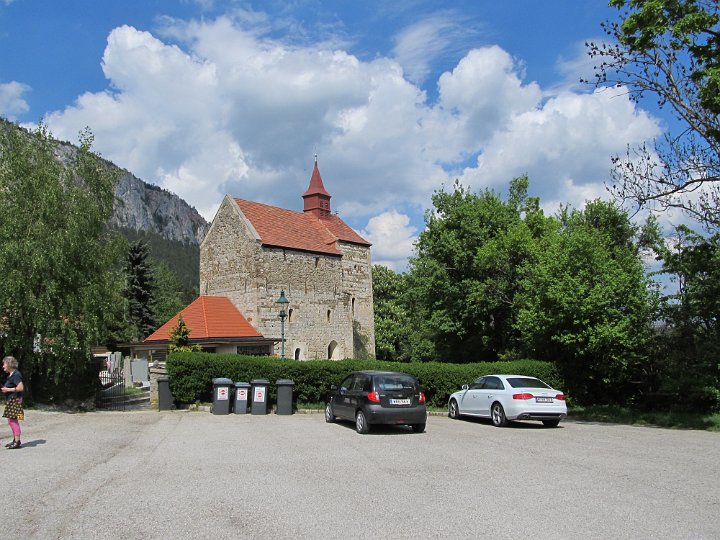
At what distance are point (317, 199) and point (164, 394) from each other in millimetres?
29712

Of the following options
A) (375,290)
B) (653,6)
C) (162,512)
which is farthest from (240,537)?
(375,290)

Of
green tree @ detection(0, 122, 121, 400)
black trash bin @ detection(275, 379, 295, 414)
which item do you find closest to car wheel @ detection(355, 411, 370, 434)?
black trash bin @ detection(275, 379, 295, 414)

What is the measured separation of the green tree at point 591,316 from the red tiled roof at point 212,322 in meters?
16.1

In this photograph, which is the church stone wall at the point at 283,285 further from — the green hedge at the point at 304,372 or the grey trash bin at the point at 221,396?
the grey trash bin at the point at 221,396

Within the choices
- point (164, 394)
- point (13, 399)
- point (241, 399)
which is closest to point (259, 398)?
point (241, 399)

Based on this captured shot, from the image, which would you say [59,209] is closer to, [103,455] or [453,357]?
[103,455]

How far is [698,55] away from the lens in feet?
51.8

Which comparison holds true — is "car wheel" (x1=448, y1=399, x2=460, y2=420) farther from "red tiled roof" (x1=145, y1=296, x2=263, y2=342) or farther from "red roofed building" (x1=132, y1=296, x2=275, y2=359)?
"red tiled roof" (x1=145, y1=296, x2=263, y2=342)

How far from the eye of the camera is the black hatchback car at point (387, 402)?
14094 millimetres

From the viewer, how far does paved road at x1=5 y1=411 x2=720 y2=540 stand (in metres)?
6.14

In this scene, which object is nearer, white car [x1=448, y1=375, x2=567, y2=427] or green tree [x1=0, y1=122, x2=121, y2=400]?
white car [x1=448, y1=375, x2=567, y2=427]

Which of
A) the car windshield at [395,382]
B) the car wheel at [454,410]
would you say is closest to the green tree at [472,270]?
the car wheel at [454,410]

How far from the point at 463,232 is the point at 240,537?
3171 cm

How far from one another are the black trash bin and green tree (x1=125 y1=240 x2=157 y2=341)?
105ft
